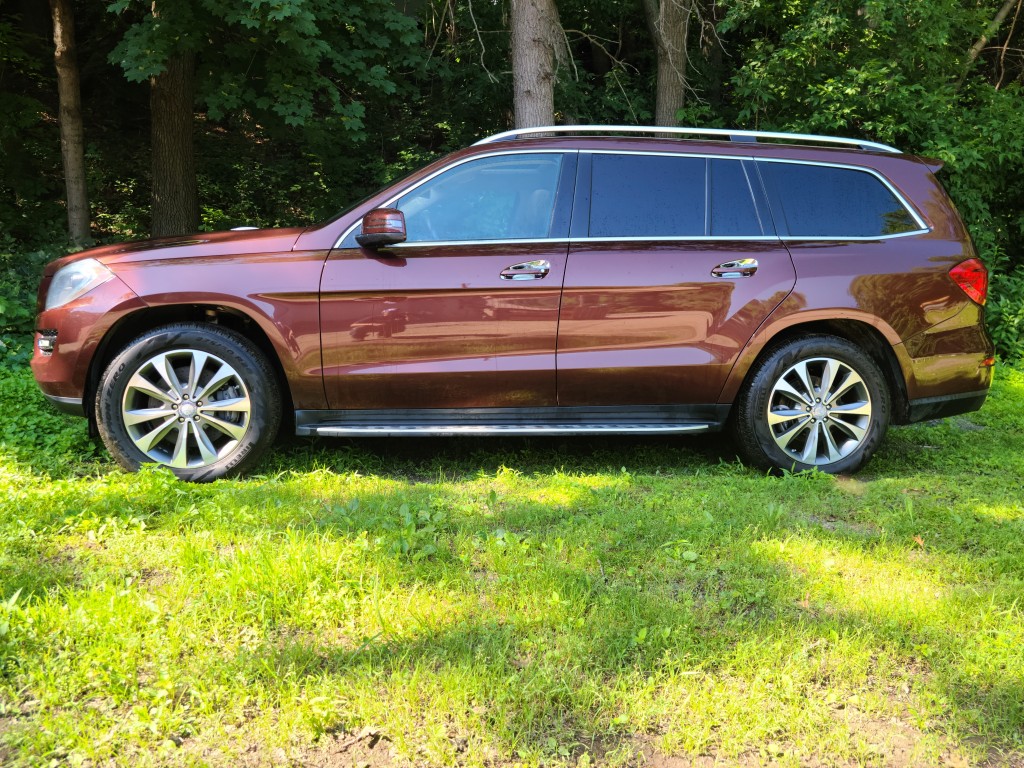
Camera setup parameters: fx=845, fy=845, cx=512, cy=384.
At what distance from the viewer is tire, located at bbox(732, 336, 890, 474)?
478cm

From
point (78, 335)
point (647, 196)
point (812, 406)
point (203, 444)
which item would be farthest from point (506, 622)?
point (78, 335)

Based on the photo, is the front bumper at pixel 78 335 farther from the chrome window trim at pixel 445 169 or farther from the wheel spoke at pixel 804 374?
the wheel spoke at pixel 804 374

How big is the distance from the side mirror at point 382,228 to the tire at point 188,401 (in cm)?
87

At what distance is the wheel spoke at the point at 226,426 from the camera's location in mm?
4496

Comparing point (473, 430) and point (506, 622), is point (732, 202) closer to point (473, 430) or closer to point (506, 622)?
point (473, 430)

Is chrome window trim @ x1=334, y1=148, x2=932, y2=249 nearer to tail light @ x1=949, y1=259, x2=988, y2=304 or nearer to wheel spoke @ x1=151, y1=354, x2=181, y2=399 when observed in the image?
tail light @ x1=949, y1=259, x2=988, y2=304

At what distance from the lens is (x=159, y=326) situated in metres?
4.58

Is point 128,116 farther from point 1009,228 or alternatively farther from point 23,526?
point 1009,228

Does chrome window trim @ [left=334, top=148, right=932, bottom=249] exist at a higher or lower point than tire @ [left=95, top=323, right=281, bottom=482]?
higher

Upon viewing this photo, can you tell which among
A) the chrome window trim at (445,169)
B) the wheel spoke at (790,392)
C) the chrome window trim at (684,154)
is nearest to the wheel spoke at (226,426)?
the chrome window trim at (445,169)

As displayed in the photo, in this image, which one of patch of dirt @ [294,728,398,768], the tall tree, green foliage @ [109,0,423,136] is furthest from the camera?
the tall tree

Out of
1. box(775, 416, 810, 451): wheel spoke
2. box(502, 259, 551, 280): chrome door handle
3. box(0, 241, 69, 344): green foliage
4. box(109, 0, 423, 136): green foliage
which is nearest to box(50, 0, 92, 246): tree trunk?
box(0, 241, 69, 344): green foliage

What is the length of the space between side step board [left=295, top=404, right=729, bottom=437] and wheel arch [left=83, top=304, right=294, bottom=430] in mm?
320

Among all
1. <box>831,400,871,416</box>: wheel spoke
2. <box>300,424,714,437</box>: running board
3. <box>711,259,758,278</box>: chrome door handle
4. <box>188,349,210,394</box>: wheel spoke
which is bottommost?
<box>300,424,714,437</box>: running board
